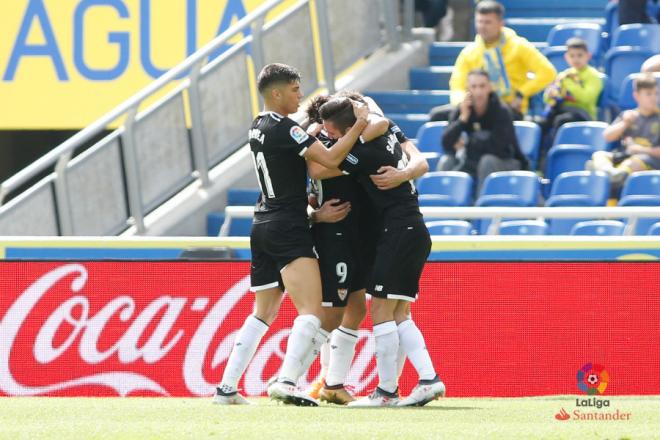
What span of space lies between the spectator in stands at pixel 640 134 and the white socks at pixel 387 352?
13.7 ft

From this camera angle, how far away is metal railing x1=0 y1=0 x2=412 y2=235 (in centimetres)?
1335

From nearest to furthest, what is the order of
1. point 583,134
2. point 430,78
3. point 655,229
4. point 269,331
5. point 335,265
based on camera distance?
point 335,265 < point 269,331 < point 655,229 < point 583,134 < point 430,78

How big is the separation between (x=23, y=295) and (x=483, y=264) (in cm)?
304

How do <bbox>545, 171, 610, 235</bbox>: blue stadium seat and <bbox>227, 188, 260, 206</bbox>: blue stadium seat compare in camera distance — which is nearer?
<bbox>545, 171, 610, 235</bbox>: blue stadium seat

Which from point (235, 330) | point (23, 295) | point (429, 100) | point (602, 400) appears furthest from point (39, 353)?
point (429, 100)

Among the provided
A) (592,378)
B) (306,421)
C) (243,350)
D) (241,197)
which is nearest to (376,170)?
(243,350)

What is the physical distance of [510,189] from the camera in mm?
12531

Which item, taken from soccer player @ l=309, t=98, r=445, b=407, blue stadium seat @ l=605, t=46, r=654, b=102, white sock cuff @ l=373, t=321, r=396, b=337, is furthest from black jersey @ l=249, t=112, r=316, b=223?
blue stadium seat @ l=605, t=46, r=654, b=102

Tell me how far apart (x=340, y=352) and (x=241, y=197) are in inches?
211

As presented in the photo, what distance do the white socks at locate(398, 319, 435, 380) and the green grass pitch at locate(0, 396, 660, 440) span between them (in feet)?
0.68

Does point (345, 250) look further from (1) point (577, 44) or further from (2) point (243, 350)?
(1) point (577, 44)

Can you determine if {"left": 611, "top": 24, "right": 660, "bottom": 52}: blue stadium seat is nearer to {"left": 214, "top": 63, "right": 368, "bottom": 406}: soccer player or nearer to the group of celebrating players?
the group of celebrating players

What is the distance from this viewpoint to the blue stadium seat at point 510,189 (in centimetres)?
1240

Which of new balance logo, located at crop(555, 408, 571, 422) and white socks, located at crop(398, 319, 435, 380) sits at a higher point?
white socks, located at crop(398, 319, 435, 380)
